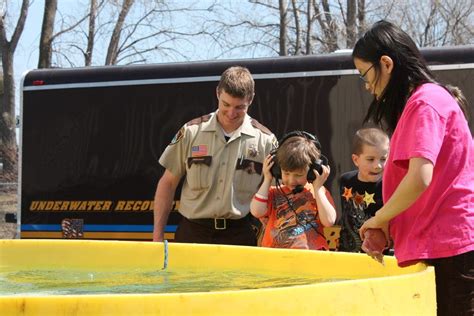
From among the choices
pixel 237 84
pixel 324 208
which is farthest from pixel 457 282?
pixel 237 84

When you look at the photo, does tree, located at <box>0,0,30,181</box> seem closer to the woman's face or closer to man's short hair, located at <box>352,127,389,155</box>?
man's short hair, located at <box>352,127,389,155</box>

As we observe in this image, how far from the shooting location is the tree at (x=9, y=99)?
20938mm

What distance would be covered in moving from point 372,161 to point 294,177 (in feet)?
2.57

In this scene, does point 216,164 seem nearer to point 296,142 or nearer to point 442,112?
point 296,142

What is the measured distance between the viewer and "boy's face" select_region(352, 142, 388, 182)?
18.7ft

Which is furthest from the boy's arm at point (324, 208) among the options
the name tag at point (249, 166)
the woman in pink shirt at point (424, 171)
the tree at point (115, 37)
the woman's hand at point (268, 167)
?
the tree at point (115, 37)

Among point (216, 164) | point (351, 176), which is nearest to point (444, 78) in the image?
point (351, 176)

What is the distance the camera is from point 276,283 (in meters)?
3.62

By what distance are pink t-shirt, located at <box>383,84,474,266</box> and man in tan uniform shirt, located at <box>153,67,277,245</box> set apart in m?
2.09

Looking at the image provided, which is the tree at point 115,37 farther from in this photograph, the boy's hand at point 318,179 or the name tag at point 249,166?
the boy's hand at point 318,179

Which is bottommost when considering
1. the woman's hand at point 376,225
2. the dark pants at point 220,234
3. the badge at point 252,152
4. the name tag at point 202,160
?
the dark pants at point 220,234

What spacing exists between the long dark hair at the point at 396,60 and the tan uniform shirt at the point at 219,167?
2.04 meters

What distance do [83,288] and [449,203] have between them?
139 centimetres

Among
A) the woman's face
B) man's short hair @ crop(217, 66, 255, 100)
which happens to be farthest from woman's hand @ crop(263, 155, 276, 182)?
the woman's face
